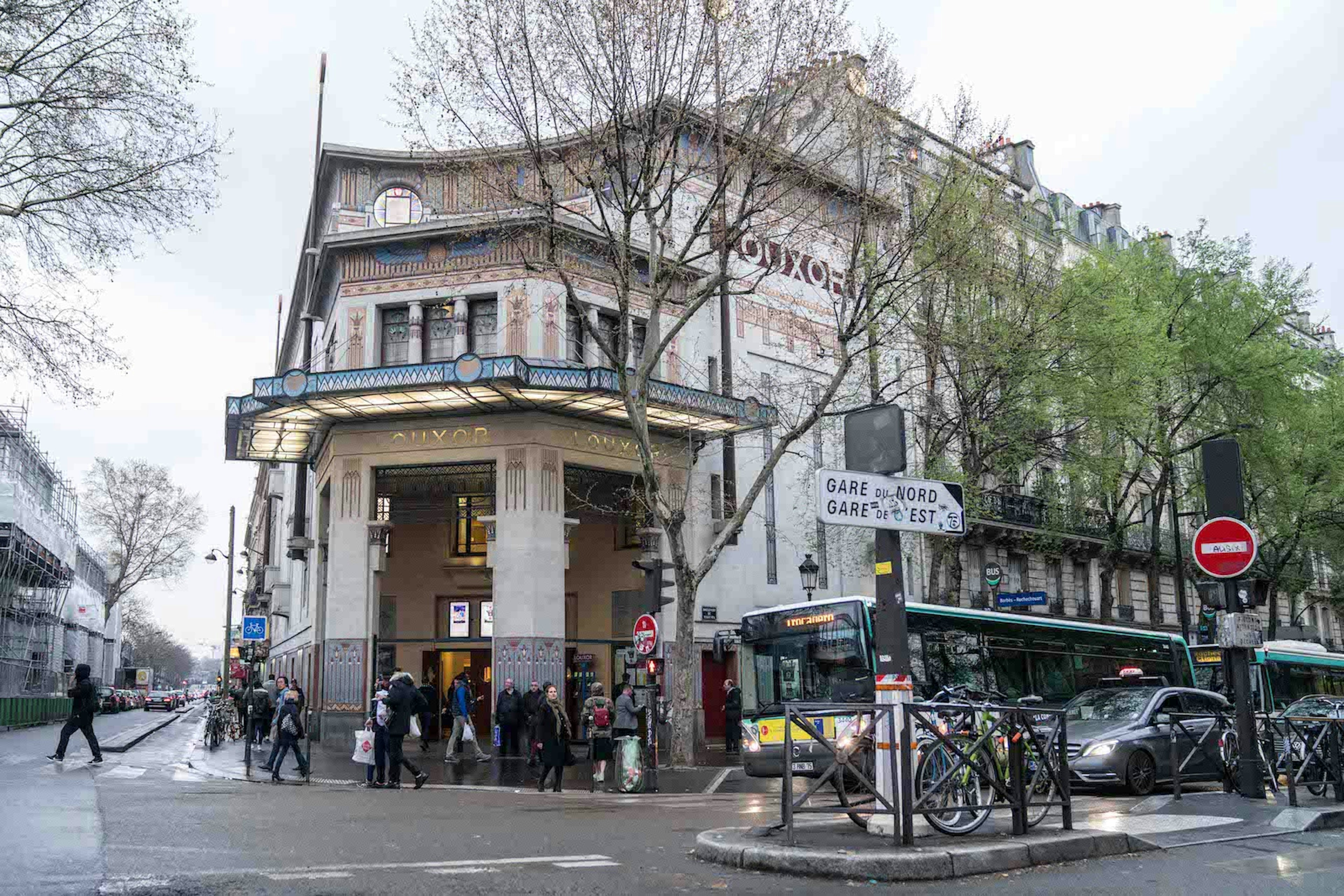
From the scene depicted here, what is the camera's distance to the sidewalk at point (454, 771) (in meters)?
19.0

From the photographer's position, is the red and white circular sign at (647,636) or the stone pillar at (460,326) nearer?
the red and white circular sign at (647,636)

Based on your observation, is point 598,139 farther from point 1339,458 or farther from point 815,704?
point 1339,458

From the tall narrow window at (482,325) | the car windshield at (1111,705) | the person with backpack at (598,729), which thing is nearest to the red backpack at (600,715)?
the person with backpack at (598,729)

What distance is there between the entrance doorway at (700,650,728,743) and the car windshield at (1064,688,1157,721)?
1367 cm

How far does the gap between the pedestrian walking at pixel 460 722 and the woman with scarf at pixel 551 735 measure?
5822 millimetres

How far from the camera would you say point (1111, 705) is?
16.8m

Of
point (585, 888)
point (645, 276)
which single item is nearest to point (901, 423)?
point (585, 888)

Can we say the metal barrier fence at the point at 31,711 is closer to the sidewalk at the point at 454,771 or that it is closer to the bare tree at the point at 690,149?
the sidewalk at the point at 454,771

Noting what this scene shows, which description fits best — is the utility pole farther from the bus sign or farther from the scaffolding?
the bus sign

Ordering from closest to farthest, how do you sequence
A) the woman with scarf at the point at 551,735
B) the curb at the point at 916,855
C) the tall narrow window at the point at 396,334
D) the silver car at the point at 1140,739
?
the curb at the point at 916,855, the silver car at the point at 1140,739, the woman with scarf at the point at 551,735, the tall narrow window at the point at 396,334

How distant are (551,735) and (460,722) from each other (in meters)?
6.33

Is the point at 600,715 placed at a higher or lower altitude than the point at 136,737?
higher

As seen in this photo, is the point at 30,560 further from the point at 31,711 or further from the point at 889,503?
the point at 889,503

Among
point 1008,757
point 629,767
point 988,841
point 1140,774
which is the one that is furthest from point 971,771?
point 629,767
